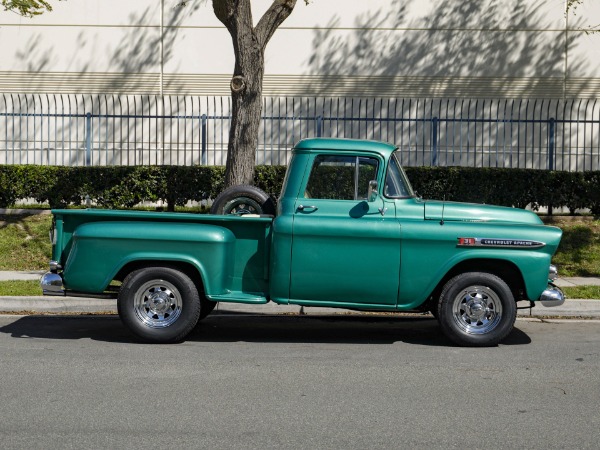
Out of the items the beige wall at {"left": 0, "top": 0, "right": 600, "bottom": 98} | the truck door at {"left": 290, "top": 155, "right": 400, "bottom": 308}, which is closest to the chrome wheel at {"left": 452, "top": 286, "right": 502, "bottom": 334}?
the truck door at {"left": 290, "top": 155, "right": 400, "bottom": 308}

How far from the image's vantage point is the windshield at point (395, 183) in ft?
30.7

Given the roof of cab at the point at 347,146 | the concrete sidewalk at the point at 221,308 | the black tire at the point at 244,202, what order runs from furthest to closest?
the concrete sidewalk at the point at 221,308
the black tire at the point at 244,202
the roof of cab at the point at 347,146

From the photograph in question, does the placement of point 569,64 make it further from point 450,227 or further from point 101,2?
point 450,227

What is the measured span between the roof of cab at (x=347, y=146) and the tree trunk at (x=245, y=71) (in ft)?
18.0

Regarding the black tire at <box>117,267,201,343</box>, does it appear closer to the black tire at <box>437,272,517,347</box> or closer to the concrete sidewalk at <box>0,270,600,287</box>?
the black tire at <box>437,272,517,347</box>

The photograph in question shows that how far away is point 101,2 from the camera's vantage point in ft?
76.5

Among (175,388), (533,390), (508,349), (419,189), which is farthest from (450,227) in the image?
(419,189)

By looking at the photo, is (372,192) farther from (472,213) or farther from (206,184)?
(206,184)

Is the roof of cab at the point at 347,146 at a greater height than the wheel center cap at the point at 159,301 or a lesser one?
greater

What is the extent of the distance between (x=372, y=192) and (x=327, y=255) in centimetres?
75

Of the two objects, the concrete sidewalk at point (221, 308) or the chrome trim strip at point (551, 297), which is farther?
the concrete sidewalk at point (221, 308)

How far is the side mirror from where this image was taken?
29.9 feet

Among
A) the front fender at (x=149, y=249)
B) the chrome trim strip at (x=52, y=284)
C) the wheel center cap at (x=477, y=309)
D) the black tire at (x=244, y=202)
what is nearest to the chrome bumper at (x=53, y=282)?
the chrome trim strip at (x=52, y=284)

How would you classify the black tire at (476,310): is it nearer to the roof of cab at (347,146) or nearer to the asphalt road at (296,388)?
the asphalt road at (296,388)
